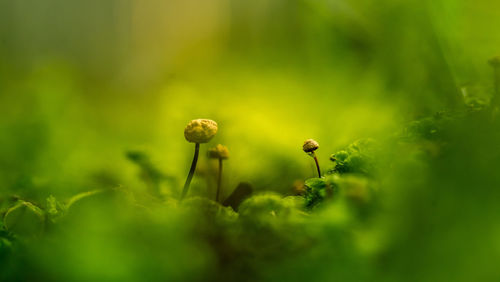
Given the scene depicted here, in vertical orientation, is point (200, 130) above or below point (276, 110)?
below

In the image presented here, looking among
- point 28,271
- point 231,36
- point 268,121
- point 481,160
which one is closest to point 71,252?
point 28,271

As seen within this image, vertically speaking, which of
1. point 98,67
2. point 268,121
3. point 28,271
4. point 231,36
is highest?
point 98,67

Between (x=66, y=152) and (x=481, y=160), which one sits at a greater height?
(x=66, y=152)

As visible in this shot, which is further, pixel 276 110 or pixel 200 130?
pixel 276 110

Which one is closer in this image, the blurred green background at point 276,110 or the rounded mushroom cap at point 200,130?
the blurred green background at point 276,110

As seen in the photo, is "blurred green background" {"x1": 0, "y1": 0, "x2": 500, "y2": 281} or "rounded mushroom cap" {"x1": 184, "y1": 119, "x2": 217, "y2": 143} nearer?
"blurred green background" {"x1": 0, "y1": 0, "x2": 500, "y2": 281}

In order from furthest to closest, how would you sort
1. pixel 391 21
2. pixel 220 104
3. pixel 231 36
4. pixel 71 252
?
pixel 231 36 → pixel 220 104 → pixel 391 21 → pixel 71 252

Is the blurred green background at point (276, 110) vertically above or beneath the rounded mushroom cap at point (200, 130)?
above

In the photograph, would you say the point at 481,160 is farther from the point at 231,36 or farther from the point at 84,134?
the point at 231,36
